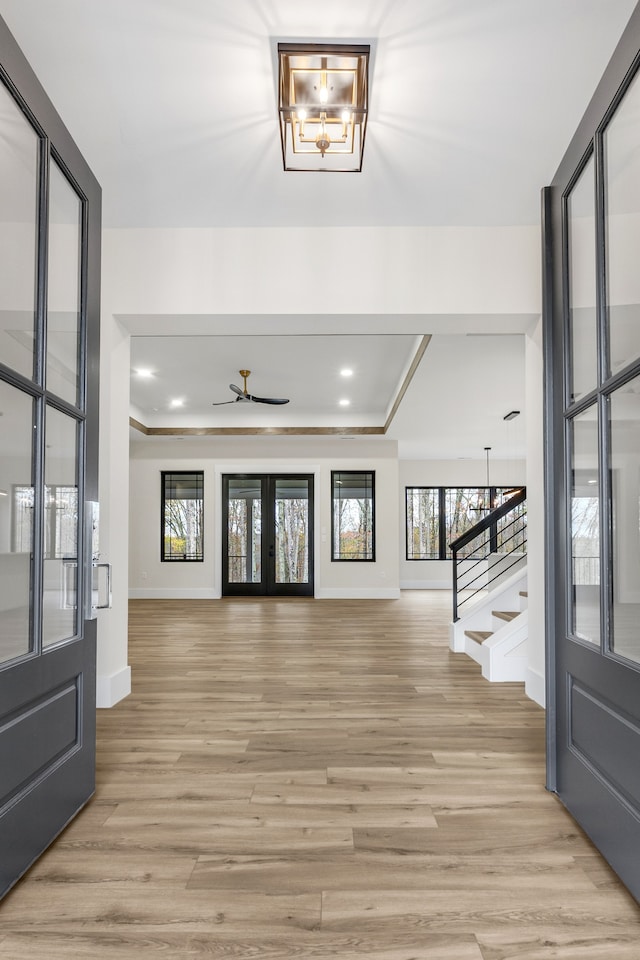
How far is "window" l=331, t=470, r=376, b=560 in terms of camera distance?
420 inches

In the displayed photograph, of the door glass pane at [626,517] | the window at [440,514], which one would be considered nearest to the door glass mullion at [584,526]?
the door glass pane at [626,517]

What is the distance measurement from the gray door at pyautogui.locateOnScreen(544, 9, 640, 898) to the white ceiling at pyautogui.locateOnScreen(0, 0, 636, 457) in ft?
1.23

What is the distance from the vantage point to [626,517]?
1949 millimetres

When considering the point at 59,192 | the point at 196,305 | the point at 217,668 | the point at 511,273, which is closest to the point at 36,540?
the point at 59,192

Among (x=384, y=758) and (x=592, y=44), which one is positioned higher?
(x=592, y=44)

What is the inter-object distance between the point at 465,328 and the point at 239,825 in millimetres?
3015

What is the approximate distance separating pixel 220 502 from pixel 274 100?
843cm

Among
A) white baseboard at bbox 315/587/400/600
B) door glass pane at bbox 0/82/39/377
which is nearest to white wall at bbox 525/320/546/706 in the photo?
door glass pane at bbox 0/82/39/377

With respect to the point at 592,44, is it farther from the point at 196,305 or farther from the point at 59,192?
the point at 196,305

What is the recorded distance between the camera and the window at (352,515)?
1066cm

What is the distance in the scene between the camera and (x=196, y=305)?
12.0 ft

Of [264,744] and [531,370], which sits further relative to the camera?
[531,370]

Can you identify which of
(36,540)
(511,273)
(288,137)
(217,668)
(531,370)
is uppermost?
(288,137)

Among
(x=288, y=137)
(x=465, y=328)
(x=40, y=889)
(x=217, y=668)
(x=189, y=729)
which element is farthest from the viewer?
(x=217, y=668)
